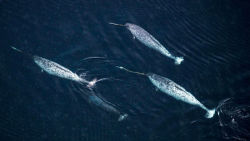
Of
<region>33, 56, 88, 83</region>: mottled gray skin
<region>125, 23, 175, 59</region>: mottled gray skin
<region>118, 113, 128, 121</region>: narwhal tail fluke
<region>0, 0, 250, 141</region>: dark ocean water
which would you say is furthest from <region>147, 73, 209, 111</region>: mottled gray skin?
<region>33, 56, 88, 83</region>: mottled gray skin

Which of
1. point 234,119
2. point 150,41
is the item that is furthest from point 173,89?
point 234,119

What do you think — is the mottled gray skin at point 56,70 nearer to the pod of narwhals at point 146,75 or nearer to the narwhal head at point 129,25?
the pod of narwhals at point 146,75

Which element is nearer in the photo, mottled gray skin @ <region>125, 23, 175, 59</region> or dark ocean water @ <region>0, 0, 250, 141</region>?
dark ocean water @ <region>0, 0, 250, 141</region>

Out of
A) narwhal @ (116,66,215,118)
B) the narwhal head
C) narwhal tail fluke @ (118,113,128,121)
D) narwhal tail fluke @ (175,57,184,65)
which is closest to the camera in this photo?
narwhal @ (116,66,215,118)

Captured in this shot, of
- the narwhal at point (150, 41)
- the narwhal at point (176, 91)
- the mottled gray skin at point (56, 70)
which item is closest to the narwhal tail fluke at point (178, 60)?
the narwhal at point (150, 41)

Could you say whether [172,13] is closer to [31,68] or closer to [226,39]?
[226,39]

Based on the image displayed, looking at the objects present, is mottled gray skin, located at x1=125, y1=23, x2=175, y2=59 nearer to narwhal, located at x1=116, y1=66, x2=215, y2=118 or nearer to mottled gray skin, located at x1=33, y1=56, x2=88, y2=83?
narwhal, located at x1=116, y1=66, x2=215, y2=118

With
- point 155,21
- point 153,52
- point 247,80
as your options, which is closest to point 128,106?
point 153,52
